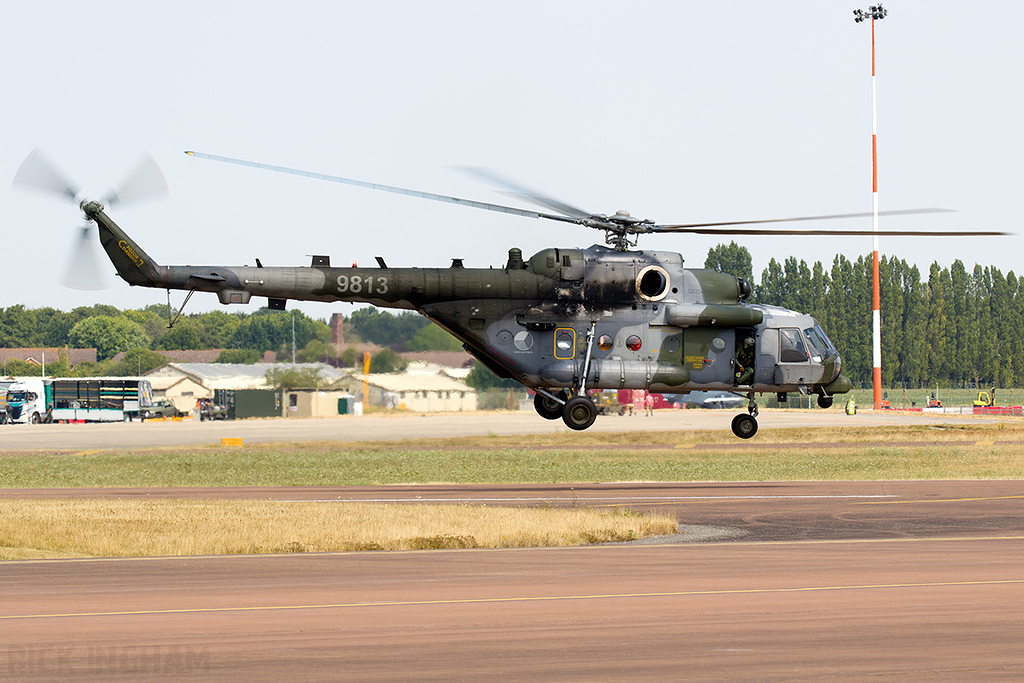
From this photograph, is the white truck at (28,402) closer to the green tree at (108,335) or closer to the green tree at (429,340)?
the green tree at (429,340)

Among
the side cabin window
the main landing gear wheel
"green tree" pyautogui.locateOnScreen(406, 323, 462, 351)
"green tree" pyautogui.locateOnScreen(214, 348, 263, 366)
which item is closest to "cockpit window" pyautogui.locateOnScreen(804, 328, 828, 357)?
the side cabin window

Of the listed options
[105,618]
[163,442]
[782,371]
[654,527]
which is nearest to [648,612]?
[105,618]

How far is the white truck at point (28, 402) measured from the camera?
85.6 meters

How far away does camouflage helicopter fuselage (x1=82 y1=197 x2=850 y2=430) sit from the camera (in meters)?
26.8

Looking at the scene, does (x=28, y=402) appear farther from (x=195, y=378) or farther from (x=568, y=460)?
(x=568, y=460)

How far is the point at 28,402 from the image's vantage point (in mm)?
86000

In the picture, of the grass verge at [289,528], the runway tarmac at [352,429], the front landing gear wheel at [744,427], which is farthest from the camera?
the runway tarmac at [352,429]

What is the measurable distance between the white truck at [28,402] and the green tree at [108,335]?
231ft

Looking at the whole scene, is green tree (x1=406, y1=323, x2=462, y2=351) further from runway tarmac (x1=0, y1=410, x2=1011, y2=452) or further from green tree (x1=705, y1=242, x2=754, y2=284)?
green tree (x1=705, y1=242, x2=754, y2=284)

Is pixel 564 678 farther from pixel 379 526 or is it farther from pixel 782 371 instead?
pixel 782 371

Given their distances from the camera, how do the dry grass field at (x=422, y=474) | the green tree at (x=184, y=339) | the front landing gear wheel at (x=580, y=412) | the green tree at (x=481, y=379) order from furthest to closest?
the green tree at (x=184, y=339), the green tree at (x=481, y=379), the front landing gear wheel at (x=580, y=412), the dry grass field at (x=422, y=474)

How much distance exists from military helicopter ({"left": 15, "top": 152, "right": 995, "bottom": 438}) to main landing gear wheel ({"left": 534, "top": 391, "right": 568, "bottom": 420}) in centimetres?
4

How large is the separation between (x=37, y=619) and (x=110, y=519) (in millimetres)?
10431

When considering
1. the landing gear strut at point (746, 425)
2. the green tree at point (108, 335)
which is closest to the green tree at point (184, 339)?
the green tree at point (108, 335)
